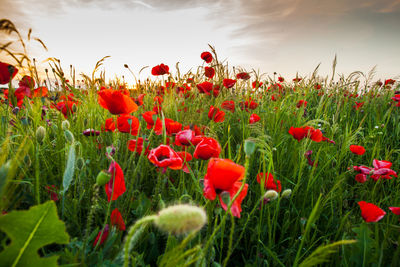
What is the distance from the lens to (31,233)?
1.63 feet

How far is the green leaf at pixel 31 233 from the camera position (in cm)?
47

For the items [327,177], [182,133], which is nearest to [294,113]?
[327,177]

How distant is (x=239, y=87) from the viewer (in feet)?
11.3

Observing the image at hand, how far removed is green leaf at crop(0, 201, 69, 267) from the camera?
47cm

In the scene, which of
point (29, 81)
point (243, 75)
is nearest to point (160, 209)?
point (29, 81)

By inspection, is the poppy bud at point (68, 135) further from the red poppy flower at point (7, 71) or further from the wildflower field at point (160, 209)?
the red poppy flower at point (7, 71)

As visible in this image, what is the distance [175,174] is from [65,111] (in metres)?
0.91

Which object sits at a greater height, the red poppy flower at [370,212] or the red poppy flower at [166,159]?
the red poppy flower at [166,159]

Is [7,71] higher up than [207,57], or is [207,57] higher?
[207,57]

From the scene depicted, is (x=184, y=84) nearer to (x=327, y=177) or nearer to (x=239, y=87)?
(x=239, y=87)

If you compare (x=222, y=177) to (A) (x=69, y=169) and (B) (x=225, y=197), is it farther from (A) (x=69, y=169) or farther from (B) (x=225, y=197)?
(A) (x=69, y=169)

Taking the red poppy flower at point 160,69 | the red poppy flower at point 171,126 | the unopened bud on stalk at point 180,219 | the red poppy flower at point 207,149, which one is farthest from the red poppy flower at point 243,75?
the unopened bud on stalk at point 180,219

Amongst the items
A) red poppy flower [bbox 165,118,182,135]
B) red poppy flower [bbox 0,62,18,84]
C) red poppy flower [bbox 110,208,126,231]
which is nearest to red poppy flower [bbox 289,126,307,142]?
red poppy flower [bbox 165,118,182,135]

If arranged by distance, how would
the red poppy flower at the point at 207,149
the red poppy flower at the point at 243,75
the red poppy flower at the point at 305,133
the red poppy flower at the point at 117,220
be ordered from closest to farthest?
the red poppy flower at the point at 117,220 → the red poppy flower at the point at 207,149 → the red poppy flower at the point at 305,133 → the red poppy flower at the point at 243,75
